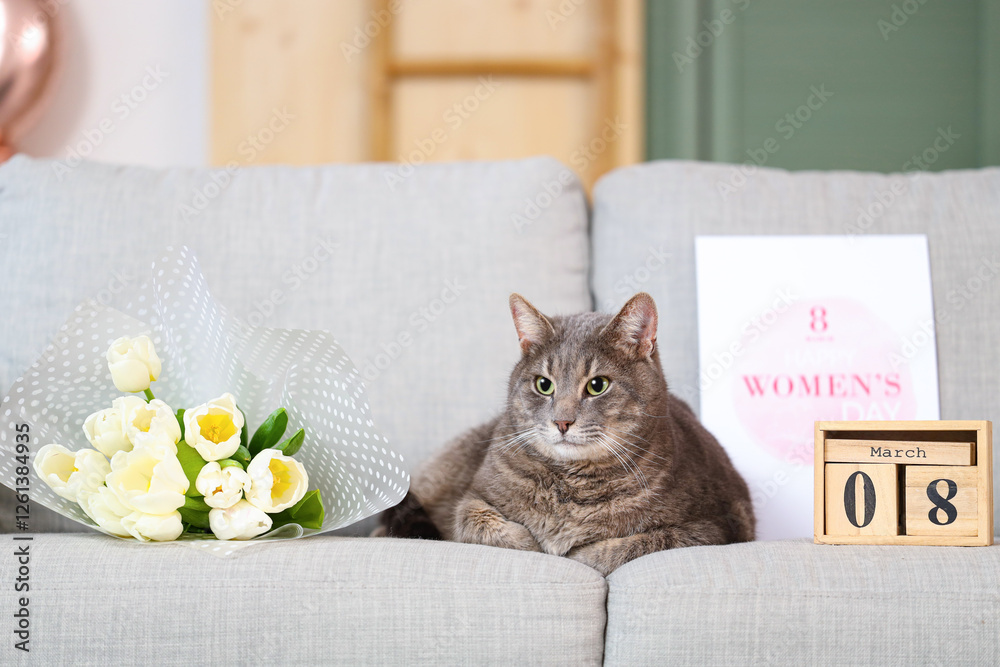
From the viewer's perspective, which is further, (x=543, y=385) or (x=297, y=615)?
(x=543, y=385)

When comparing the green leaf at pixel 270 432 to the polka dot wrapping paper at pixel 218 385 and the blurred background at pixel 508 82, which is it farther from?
the blurred background at pixel 508 82

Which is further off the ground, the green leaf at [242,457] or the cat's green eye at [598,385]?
the cat's green eye at [598,385]

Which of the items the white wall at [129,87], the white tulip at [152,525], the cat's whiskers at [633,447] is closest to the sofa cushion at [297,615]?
the white tulip at [152,525]

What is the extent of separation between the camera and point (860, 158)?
8.46 ft

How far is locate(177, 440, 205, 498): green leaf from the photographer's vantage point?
1018 mm

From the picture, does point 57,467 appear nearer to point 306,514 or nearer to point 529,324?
point 306,514

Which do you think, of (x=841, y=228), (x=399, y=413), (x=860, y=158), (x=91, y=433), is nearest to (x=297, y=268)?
(x=399, y=413)

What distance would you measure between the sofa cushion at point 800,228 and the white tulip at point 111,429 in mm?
953

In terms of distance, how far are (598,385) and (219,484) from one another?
22.4 inches

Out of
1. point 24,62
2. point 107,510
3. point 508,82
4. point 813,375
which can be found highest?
point 508,82

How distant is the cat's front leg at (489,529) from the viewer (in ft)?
3.83

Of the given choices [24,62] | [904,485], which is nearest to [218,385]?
[904,485]

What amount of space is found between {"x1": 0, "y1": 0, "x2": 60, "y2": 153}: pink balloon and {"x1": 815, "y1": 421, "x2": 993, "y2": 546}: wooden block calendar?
2.37 meters

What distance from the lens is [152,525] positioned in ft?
3.23
